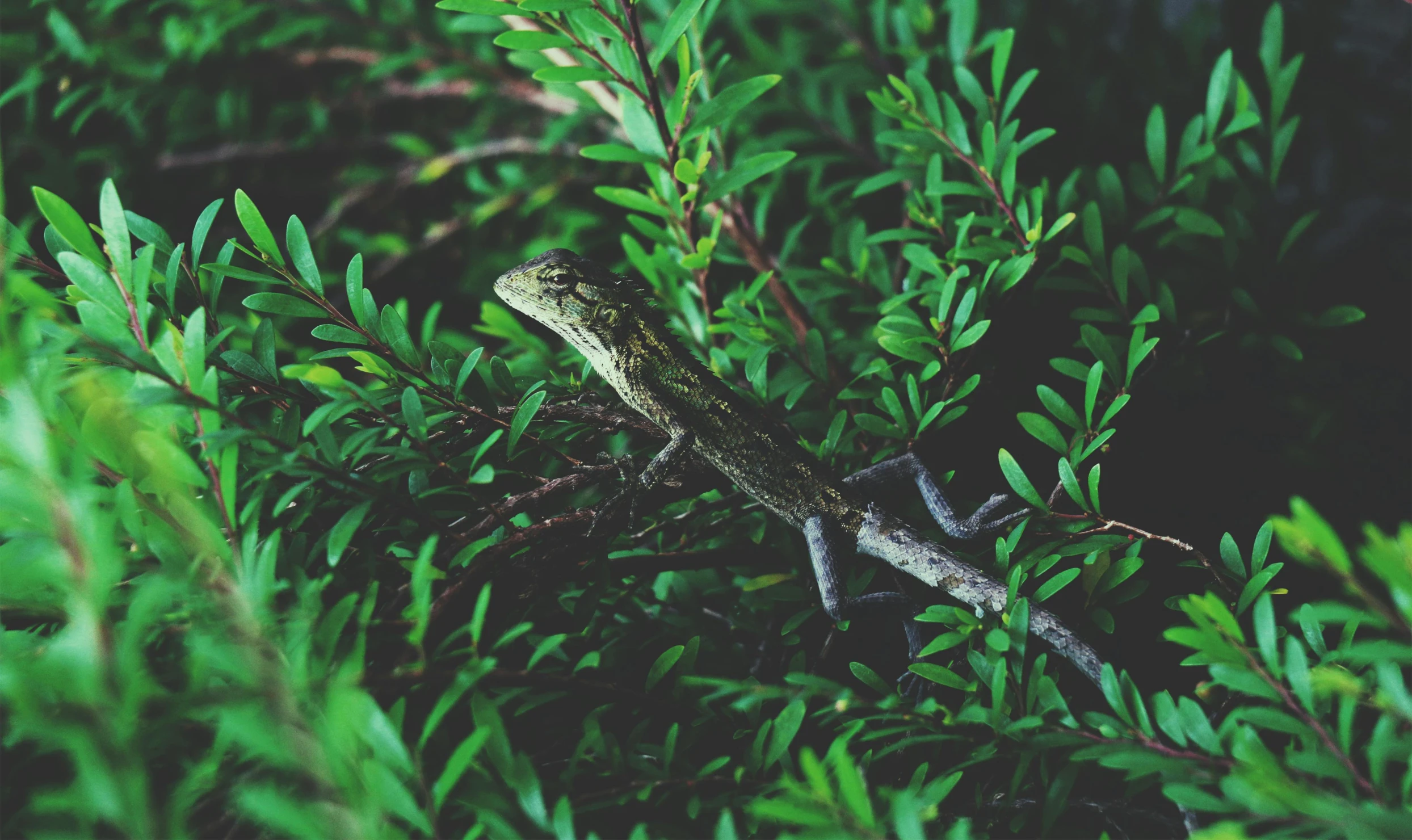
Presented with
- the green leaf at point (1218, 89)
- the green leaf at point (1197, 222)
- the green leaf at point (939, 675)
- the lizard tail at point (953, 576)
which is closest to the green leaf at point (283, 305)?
the green leaf at point (939, 675)

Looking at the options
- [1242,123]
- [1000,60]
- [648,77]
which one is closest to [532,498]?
[648,77]

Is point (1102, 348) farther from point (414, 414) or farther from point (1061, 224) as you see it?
point (414, 414)

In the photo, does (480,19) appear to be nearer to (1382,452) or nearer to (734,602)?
(734,602)

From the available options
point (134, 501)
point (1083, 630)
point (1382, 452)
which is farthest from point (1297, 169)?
point (134, 501)

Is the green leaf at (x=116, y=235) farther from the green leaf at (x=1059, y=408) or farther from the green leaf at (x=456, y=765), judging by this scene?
the green leaf at (x=1059, y=408)

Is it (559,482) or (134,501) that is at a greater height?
(134,501)

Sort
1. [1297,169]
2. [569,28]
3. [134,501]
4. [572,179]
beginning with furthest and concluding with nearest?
Result: [572,179], [1297,169], [569,28], [134,501]
